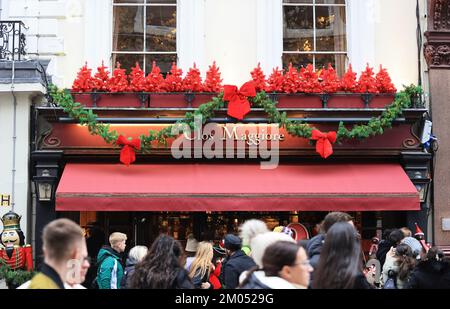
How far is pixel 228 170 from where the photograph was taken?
41.4ft

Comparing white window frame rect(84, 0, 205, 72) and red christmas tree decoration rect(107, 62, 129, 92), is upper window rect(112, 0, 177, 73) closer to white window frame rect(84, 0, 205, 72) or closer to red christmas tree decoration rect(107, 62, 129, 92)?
white window frame rect(84, 0, 205, 72)

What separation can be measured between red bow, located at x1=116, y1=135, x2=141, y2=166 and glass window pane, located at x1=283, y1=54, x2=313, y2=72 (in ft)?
10.3

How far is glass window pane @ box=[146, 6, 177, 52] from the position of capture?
13438mm

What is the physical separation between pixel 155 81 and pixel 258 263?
731 centimetres

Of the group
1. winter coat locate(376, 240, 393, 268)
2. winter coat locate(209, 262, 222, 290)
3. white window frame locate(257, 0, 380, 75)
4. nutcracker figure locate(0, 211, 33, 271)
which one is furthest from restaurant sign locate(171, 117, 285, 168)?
winter coat locate(209, 262, 222, 290)

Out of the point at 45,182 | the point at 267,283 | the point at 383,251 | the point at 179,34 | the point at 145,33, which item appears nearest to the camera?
the point at 267,283

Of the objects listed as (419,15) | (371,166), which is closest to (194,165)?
(371,166)

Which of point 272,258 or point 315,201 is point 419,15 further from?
point 272,258

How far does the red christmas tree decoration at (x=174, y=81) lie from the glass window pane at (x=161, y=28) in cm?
102

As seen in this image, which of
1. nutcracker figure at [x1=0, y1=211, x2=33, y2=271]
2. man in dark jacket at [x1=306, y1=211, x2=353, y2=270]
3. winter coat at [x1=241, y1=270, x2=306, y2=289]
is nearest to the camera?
winter coat at [x1=241, y1=270, x2=306, y2=289]

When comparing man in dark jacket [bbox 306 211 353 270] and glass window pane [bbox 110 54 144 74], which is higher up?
Result: glass window pane [bbox 110 54 144 74]

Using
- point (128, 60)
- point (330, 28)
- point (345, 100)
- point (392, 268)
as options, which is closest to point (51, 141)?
point (128, 60)

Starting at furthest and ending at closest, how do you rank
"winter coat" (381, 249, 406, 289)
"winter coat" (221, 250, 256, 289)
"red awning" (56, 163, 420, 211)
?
"red awning" (56, 163, 420, 211), "winter coat" (381, 249, 406, 289), "winter coat" (221, 250, 256, 289)

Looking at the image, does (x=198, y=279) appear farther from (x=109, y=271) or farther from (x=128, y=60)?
(x=128, y=60)
